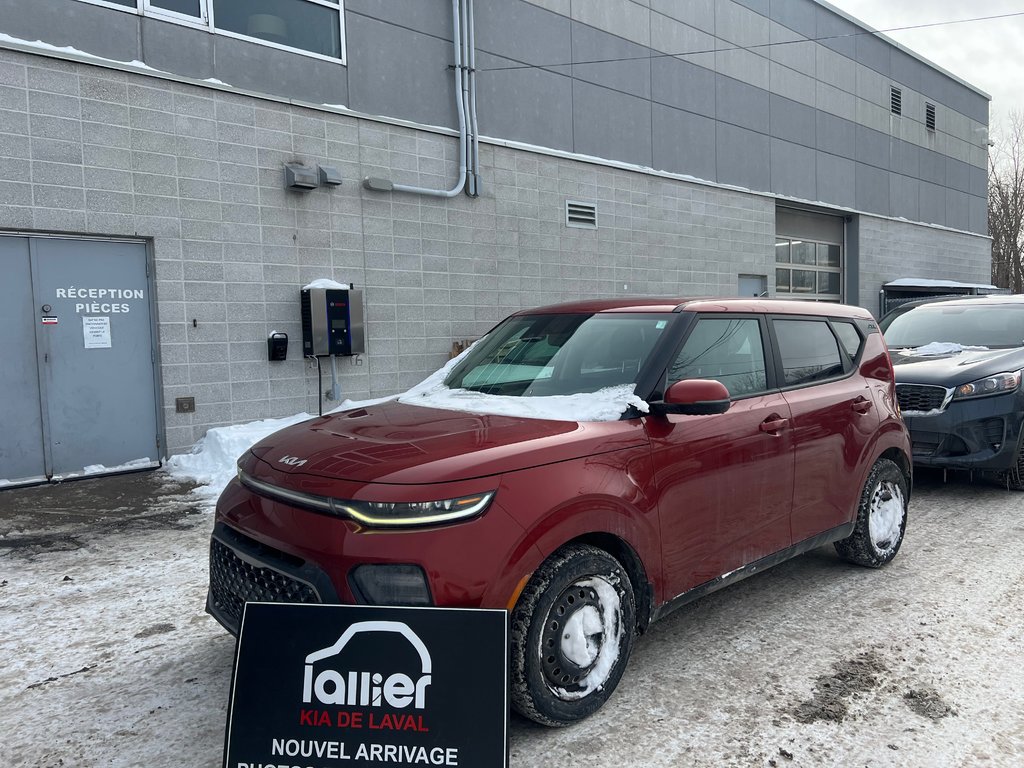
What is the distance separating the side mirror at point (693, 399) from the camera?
3.30 m

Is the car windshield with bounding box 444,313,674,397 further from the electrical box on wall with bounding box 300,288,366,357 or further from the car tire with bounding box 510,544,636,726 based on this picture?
the electrical box on wall with bounding box 300,288,366,357

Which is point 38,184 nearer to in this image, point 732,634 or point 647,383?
point 647,383

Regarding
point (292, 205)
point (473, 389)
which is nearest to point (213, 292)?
point (292, 205)

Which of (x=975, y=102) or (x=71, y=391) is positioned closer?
(x=71, y=391)

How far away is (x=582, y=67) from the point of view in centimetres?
1278

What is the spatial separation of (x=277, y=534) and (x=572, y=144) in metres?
10.9

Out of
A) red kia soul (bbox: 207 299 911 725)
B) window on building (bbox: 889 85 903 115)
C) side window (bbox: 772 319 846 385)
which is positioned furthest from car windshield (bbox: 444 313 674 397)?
window on building (bbox: 889 85 903 115)

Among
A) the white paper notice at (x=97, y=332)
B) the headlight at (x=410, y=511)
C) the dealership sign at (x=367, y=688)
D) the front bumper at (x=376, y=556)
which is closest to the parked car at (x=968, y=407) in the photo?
the front bumper at (x=376, y=556)

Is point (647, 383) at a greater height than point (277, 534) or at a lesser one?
greater

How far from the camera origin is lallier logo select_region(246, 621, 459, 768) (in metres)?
2.34

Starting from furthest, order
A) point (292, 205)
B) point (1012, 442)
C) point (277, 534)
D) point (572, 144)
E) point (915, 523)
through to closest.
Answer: point (572, 144)
point (292, 205)
point (1012, 442)
point (915, 523)
point (277, 534)

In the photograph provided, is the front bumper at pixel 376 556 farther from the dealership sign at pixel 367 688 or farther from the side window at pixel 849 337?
the side window at pixel 849 337

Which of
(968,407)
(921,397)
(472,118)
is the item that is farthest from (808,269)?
(968,407)

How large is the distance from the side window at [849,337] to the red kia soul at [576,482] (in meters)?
0.14
